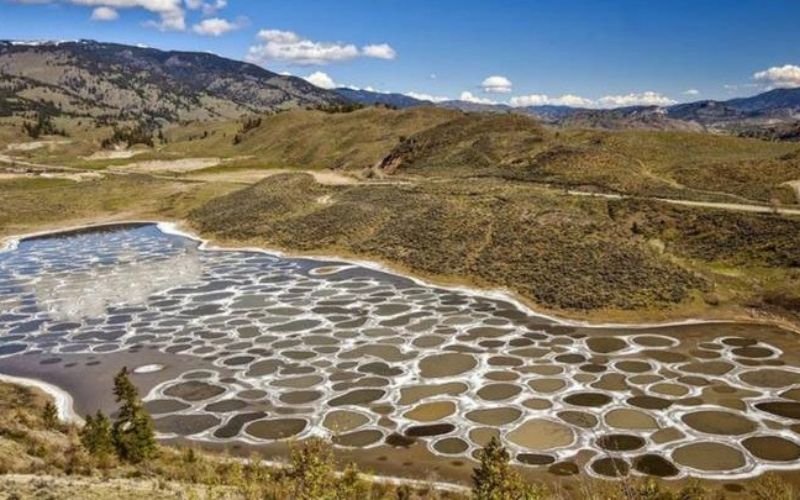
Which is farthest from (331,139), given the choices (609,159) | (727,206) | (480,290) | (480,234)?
(480,290)

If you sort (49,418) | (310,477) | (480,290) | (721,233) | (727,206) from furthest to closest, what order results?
(727,206) → (721,233) → (480,290) → (49,418) → (310,477)

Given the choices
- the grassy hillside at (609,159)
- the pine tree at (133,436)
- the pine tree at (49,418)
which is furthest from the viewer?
the grassy hillside at (609,159)

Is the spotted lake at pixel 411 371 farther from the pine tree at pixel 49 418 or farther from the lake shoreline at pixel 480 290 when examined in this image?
the pine tree at pixel 49 418

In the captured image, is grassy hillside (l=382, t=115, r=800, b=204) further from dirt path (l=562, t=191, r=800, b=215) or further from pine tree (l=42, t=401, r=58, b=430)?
pine tree (l=42, t=401, r=58, b=430)

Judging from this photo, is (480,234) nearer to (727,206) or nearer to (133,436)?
(727,206)

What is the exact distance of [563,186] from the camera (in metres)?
88.8

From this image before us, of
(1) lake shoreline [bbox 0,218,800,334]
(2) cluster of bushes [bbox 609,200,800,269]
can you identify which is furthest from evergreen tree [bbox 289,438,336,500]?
(2) cluster of bushes [bbox 609,200,800,269]

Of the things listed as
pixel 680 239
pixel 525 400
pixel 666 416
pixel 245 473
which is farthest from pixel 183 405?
pixel 680 239

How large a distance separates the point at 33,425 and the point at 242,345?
1854 centimetres

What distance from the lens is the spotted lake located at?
31250mm

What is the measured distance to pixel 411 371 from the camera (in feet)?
133

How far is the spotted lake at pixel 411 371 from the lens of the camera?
31250 millimetres

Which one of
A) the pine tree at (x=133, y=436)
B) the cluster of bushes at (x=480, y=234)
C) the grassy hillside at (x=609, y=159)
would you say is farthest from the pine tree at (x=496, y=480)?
the grassy hillside at (x=609, y=159)

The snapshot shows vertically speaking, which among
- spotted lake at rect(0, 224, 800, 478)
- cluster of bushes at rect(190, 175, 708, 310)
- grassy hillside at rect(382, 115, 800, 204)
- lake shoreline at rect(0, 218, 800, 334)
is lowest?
spotted lake at rect(0, 224, 800, 478)
